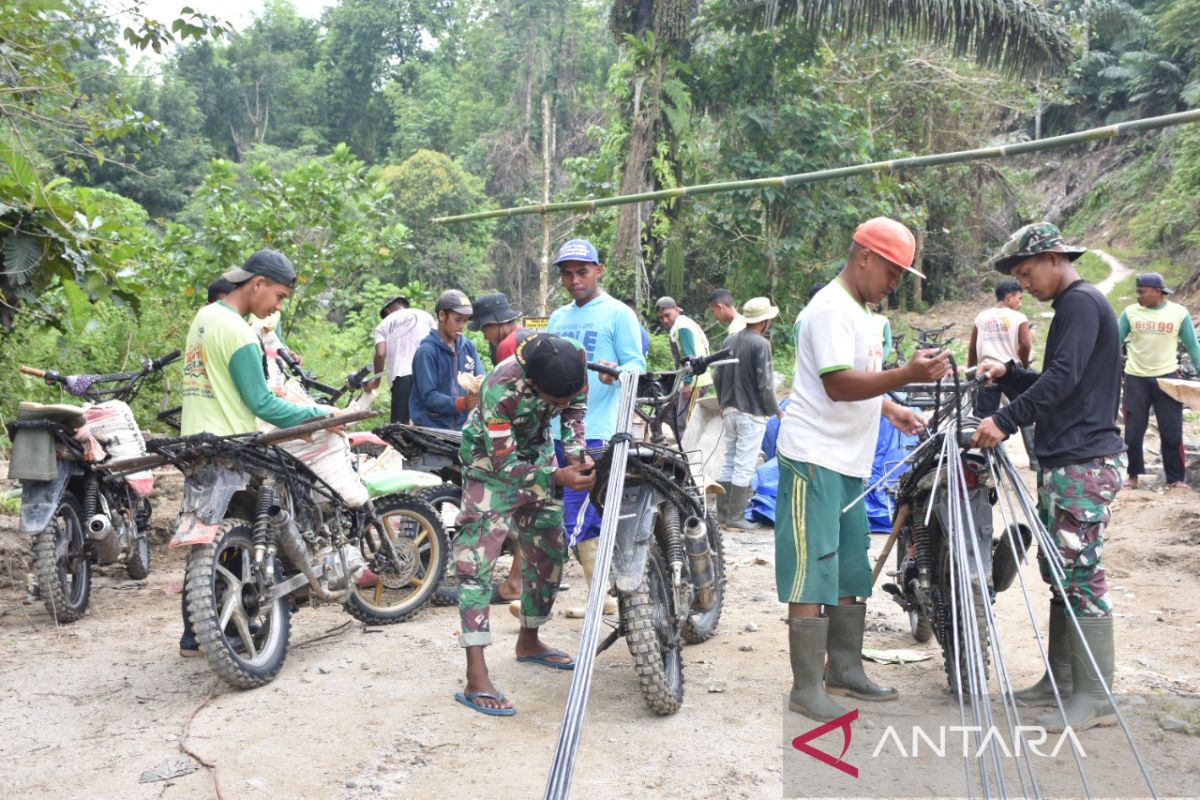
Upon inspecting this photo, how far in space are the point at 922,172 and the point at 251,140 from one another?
31511 millimetres

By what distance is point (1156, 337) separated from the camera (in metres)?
8.62

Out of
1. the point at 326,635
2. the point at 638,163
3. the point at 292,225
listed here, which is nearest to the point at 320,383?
the point at 326,635

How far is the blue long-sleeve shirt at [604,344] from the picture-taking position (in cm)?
503

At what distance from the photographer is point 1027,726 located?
386cm

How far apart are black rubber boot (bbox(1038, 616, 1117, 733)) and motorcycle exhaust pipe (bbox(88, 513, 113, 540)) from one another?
471 centimetres

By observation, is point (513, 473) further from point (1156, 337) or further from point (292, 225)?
point (292, 225)

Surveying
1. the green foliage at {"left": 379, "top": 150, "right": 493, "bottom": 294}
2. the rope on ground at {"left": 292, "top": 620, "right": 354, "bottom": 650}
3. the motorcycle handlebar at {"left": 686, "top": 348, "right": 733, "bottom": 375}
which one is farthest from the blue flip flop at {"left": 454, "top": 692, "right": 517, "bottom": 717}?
the green foliage at {"left": 379, "top": 150, "right": 493, "bottom": 294}

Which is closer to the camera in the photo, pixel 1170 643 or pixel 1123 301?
pixel 1170 643

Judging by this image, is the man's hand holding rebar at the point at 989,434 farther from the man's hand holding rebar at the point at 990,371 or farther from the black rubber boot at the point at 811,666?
the black rubber boot at the point at 811,666

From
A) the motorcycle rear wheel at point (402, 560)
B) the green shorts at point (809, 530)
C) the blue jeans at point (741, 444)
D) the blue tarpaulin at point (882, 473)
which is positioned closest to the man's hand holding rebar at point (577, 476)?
the green shorts at point (809, 530)

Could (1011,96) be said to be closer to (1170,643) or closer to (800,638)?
(1170,643)

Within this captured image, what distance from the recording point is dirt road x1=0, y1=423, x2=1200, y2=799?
3496 mm

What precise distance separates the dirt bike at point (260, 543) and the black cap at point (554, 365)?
0.99 metres

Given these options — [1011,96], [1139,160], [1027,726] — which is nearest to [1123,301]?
[1011,96]
